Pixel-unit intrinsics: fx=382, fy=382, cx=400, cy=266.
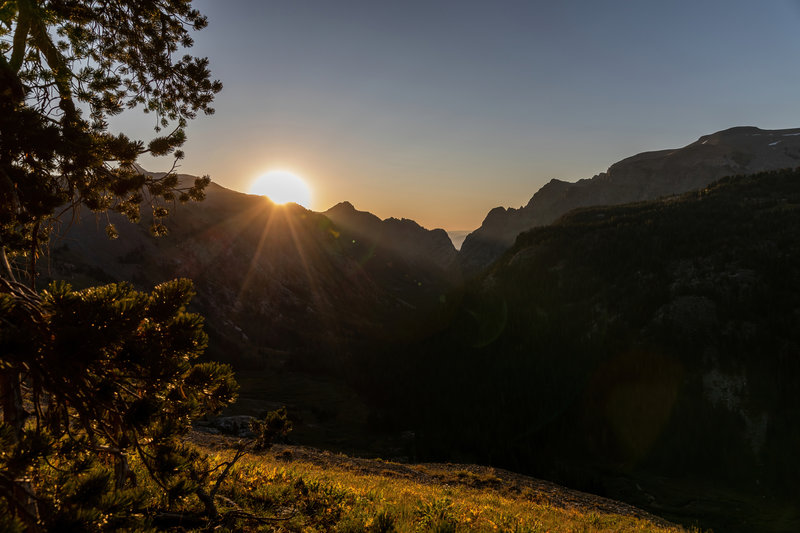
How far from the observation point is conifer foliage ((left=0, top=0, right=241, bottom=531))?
130 inches

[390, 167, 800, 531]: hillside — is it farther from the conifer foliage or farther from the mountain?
the conifer foliage

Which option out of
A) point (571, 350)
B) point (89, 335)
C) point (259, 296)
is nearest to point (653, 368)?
point (571, 350)

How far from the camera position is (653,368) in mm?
89812

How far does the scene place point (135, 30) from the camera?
9719 mm

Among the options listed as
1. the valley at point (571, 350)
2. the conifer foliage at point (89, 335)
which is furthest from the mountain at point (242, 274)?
the conifer foliage at point (89, 335)

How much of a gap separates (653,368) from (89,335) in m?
109

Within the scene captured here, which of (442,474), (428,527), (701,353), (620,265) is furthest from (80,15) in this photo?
(620,265)

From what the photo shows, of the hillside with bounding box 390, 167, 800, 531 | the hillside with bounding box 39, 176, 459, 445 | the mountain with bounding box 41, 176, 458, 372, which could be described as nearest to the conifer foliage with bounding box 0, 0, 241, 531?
the hillside with bounding box 390, 167, 800, 531

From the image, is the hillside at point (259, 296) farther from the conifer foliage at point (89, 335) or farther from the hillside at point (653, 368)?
the conifer foliage at point (89, 335)

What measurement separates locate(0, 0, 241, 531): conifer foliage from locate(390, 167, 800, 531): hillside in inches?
2589

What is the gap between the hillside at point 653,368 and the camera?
214 ft

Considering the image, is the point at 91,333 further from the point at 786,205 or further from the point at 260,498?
the point at 786,205

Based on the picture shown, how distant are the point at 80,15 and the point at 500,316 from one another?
473ft

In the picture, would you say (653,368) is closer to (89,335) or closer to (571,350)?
(571,350)
